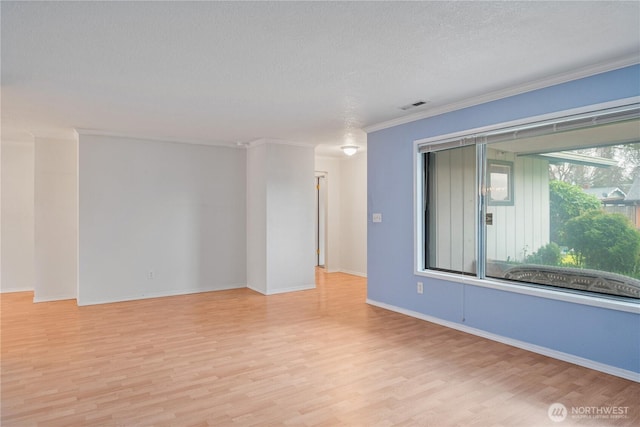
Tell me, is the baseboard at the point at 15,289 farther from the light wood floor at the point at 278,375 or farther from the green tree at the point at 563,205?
the green tree at the point at 563,205

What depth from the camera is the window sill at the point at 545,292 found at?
2.85 metres

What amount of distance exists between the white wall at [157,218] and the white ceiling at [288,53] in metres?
1.30

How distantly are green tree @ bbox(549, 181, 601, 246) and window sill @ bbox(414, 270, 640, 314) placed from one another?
48 cm

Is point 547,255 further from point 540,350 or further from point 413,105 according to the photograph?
point 413,105

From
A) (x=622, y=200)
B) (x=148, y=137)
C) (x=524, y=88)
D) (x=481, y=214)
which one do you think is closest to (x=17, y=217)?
(x=148, y=137)

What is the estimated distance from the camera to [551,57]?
110 inches

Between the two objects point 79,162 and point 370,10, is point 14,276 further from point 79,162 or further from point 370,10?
point 370,10

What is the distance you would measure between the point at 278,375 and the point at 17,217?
5946 mm

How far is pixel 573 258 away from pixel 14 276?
7954mm

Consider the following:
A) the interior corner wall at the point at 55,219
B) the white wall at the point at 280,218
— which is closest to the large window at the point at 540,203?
the white wall at the point at 280,218

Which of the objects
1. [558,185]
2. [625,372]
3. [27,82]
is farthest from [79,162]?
[625,372]
